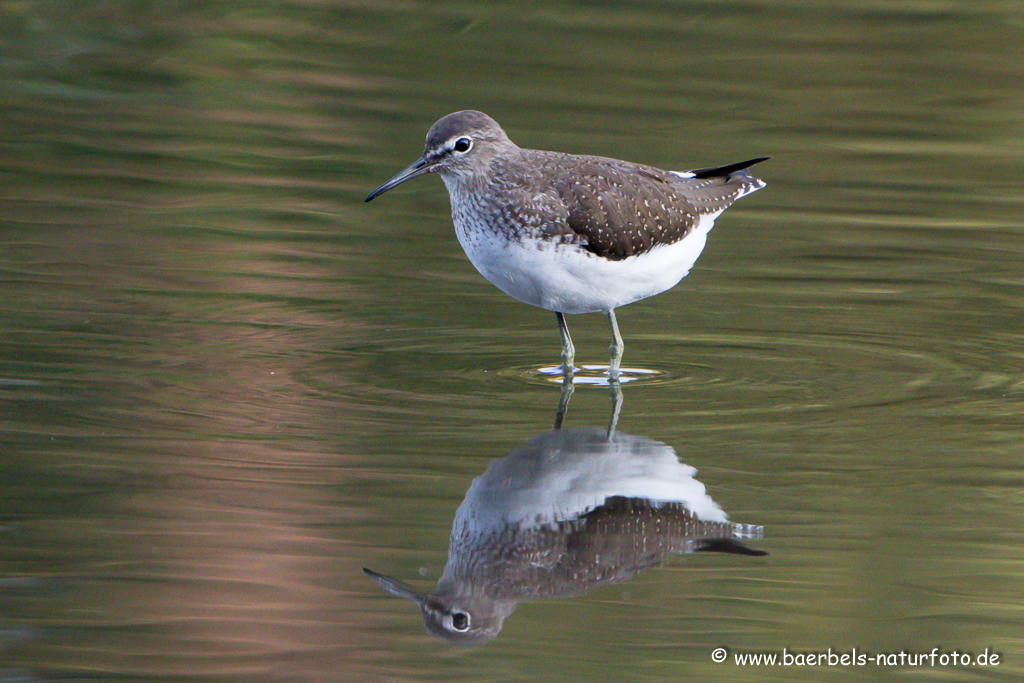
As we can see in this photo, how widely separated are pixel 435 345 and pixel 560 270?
1301 millimetres

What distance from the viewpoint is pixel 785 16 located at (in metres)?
20.0

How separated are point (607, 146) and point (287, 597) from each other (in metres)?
9.02

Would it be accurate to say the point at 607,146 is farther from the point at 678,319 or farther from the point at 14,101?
the point at 14,101

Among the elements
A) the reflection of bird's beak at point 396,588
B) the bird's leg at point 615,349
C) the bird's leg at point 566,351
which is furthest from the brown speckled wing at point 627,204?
the reflection of bird's beak at point 396,588

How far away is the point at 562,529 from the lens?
6336mm

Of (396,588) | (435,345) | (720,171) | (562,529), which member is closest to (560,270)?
(435,345)

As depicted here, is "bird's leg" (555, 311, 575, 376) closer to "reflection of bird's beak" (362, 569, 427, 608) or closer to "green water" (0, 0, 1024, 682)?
"green water" (0, 0, 1024, 682)

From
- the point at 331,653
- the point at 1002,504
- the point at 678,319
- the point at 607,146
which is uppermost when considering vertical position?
the point at 607,146

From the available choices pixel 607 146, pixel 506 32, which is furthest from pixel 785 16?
pixel 607 146

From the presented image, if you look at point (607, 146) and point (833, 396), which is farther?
point (607, 146)

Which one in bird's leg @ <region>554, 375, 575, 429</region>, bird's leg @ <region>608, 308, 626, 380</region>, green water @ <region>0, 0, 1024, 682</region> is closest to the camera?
green water @ <region>0, 0, 1024, 682</region>

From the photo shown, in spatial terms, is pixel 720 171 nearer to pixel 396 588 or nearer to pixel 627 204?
pixel 627 204

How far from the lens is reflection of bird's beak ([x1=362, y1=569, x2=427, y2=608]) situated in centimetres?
579

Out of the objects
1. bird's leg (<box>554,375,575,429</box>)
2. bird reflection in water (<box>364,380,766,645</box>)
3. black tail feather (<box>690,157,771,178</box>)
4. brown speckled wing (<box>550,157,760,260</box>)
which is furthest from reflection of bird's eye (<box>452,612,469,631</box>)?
black tail feather (<box>690,157,771,178</box>)
